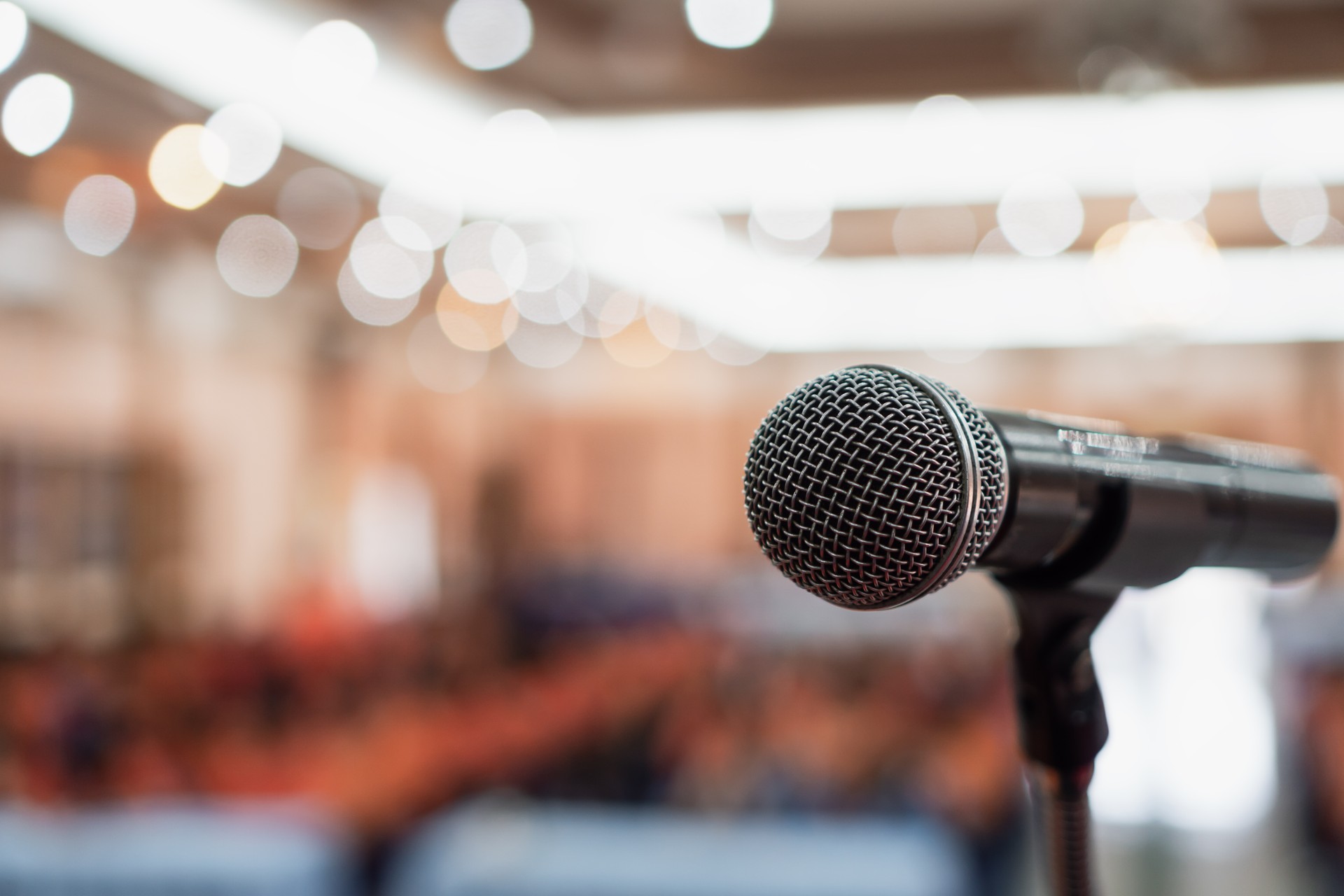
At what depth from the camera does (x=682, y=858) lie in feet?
10.3

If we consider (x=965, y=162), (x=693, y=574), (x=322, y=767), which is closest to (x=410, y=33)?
(x=322, y=767)

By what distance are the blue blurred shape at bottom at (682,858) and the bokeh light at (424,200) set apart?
3126 mm

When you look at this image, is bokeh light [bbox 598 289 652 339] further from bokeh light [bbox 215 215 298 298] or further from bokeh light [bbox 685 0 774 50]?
bokeh light [bbox 685 0 774 50]

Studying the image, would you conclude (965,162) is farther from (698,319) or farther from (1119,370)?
(1119,370)

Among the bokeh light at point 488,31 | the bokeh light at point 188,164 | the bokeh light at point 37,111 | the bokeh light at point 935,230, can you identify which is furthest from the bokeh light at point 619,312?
the bokeh light at point 37,111

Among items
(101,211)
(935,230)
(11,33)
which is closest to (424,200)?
(101,211)

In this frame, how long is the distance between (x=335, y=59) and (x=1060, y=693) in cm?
399

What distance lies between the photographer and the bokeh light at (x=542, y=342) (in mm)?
8852

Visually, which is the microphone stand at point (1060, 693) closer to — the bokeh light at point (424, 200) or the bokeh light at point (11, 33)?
the bokeh light at point (11, 33)

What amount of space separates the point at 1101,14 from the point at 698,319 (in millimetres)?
6518

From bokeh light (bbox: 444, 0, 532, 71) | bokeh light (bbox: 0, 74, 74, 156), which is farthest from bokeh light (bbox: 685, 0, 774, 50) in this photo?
bokeh light (bbox: 0, 74, 74, 156)

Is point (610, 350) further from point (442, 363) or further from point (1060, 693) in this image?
point (1060, 693)

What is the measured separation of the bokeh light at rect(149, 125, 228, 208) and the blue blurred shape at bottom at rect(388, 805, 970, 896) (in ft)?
8.96

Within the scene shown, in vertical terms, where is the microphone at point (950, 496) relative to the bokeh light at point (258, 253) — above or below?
below
